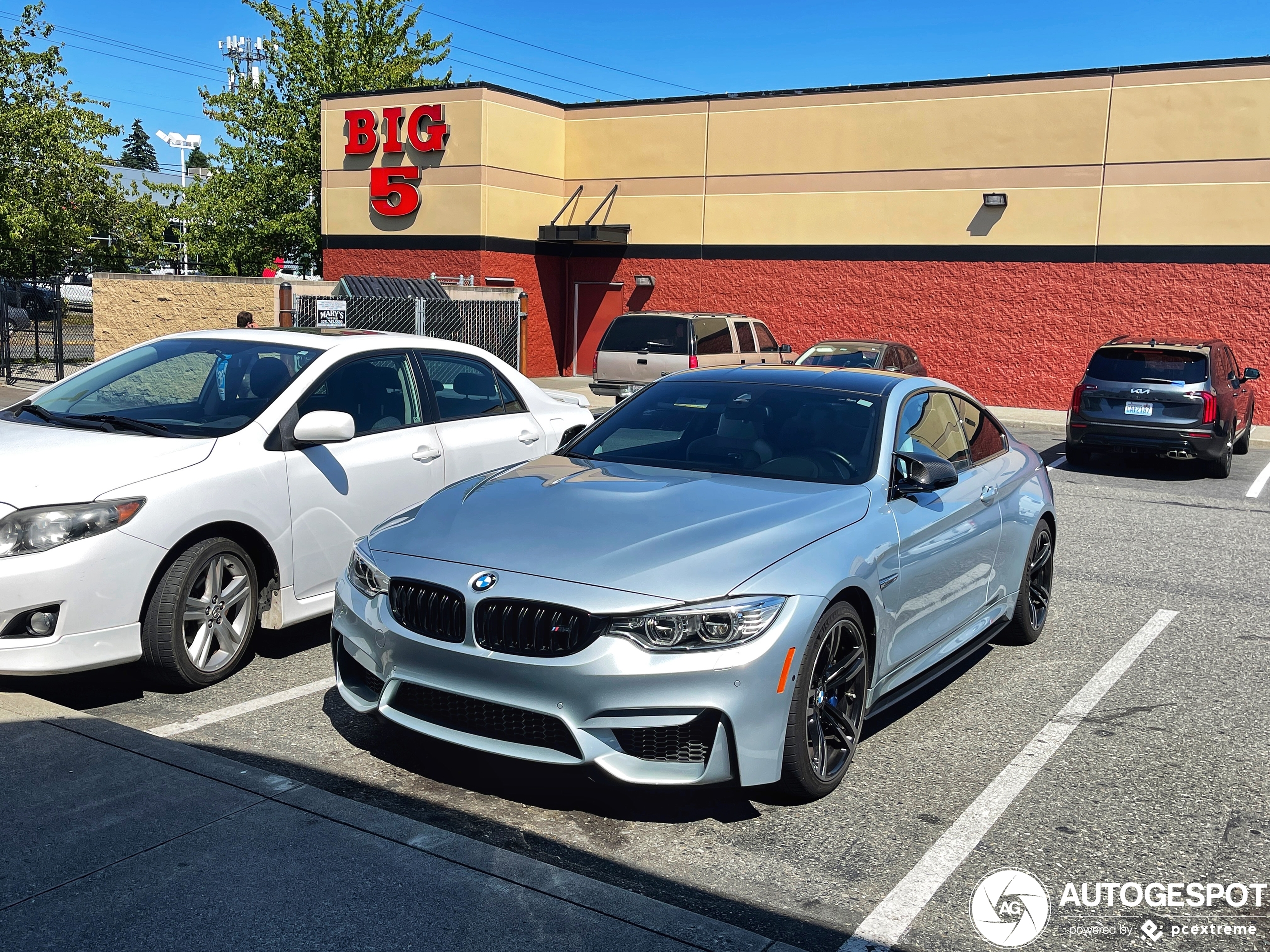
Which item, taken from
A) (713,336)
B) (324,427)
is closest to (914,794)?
(324,427)

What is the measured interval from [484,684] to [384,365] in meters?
3.11

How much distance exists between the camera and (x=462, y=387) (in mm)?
7121

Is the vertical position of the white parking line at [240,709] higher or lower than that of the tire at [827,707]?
lower

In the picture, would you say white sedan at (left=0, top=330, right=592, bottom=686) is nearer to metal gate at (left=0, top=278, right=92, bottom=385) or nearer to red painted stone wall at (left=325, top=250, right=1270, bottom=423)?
metal gate at (left=0, top=278, right=92, bottom=385)

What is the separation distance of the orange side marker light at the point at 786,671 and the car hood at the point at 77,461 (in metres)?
2.94

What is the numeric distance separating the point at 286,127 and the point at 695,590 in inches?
1434

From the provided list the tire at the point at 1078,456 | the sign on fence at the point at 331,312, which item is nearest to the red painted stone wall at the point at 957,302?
the tire at the point at 1078,456

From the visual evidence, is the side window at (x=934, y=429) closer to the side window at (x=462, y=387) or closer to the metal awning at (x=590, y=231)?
the side window at (x=462, y=387)

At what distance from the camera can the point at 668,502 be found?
4590mm

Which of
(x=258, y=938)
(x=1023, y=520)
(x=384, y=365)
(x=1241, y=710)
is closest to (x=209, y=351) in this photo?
(x=384, y=365)

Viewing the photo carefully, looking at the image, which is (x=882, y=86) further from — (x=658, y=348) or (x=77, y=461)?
(x=77, y=461)

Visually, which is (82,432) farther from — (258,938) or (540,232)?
(540,232)

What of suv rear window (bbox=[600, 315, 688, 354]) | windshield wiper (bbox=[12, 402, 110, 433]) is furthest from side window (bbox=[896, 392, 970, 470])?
suv rear window (bbox=[600, 315, 688, 354])

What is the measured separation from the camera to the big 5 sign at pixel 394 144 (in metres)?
25.6
